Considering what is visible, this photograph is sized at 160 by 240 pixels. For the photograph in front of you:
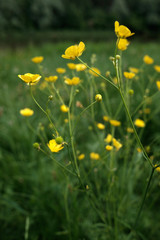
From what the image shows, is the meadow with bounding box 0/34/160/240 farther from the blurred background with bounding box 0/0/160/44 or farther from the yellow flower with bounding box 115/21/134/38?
the blurred background with bounding box 0/0/160/44

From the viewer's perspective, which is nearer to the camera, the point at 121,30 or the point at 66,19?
the point at 121,30

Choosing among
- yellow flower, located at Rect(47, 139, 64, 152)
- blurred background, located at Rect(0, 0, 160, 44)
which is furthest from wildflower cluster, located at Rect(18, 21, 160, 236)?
blurred background, located at Rect(0, 0, 160, 44)

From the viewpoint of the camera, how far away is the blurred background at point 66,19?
14359mm

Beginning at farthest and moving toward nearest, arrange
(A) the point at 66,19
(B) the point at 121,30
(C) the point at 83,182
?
(A) the point at 66,19 → (C) the point at 83,182 → (B) the point at 121,30

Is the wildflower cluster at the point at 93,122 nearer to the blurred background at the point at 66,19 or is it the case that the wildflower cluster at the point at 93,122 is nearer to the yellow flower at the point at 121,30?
the yellow flower at the point at 121,30

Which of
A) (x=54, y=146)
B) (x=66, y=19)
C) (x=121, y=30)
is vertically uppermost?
(x=66, y=19)

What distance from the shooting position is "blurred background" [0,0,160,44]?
14.4 metres

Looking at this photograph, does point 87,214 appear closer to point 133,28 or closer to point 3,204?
point 3,204

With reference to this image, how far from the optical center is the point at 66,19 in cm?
1922

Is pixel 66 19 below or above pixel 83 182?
above

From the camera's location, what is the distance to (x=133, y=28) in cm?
1623

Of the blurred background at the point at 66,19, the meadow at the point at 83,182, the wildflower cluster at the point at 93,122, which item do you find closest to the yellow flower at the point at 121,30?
the wildflower cluster at the point at 93,122

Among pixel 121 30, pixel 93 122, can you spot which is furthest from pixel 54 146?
pixel 93 122

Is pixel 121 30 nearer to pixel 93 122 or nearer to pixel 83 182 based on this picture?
pixel 93 122
